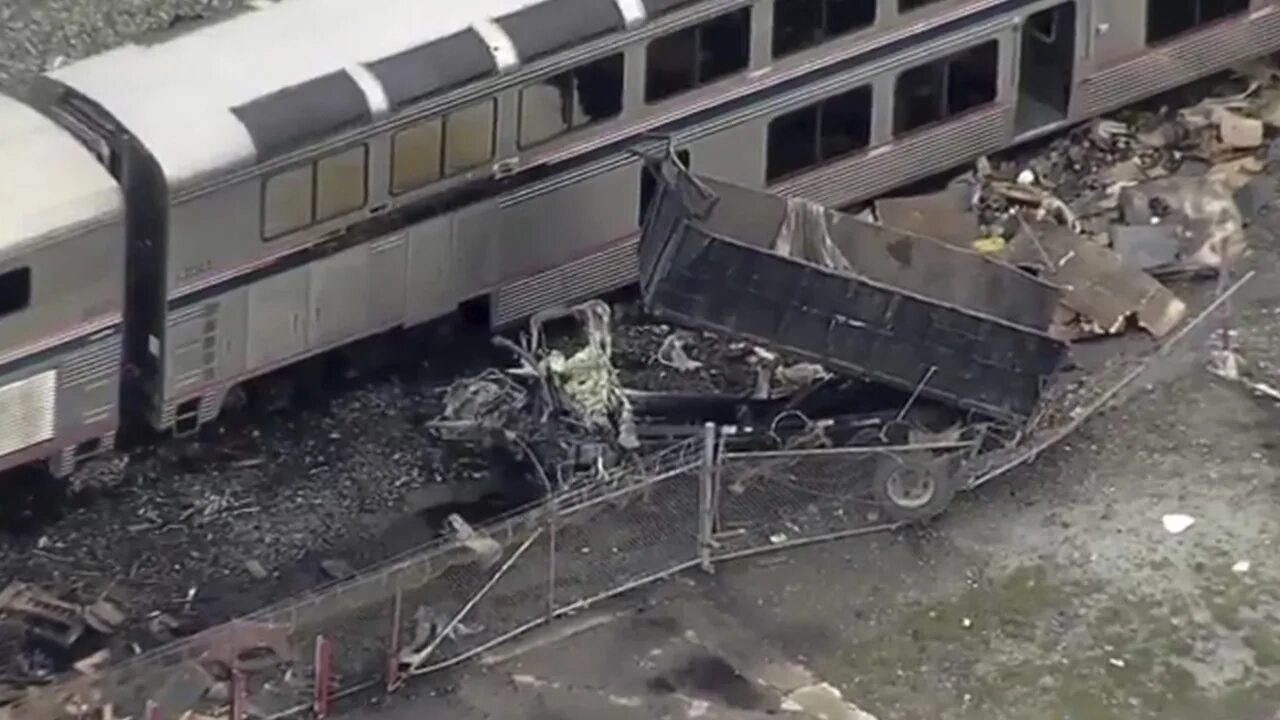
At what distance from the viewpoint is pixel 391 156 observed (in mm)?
22031

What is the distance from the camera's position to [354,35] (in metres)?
22.1

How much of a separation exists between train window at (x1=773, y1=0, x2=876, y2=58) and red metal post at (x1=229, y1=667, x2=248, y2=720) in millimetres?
6984

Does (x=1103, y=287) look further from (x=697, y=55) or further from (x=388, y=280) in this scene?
(x=388, y=280)

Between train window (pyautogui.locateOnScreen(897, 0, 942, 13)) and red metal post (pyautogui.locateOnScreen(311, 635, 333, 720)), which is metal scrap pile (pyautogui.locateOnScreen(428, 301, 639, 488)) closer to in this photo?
red metal post (pyautogui.locateOnScreen(311, 635, 333, 720))

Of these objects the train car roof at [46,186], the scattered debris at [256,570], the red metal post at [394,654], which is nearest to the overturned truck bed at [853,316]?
the red metal post at [394,654]

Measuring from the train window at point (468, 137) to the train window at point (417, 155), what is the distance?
0.07 metres

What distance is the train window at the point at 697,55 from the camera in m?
23.2

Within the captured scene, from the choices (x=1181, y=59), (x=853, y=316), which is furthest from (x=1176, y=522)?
(x=1181, y=59)

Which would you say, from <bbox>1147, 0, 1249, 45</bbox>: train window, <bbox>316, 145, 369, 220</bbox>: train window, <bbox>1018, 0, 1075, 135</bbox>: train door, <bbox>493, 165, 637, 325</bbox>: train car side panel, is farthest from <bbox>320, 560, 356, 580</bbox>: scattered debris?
<bbox>1147, 0, 1249, 45</bbox>: train window

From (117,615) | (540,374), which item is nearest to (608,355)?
(540,374)

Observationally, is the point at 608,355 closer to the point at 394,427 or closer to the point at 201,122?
the point at 394,427

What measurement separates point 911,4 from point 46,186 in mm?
7283

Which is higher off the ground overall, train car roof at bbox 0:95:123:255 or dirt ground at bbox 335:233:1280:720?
train car roof at bbox 0:95:123:255

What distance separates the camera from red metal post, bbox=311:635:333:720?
64.6 ft
